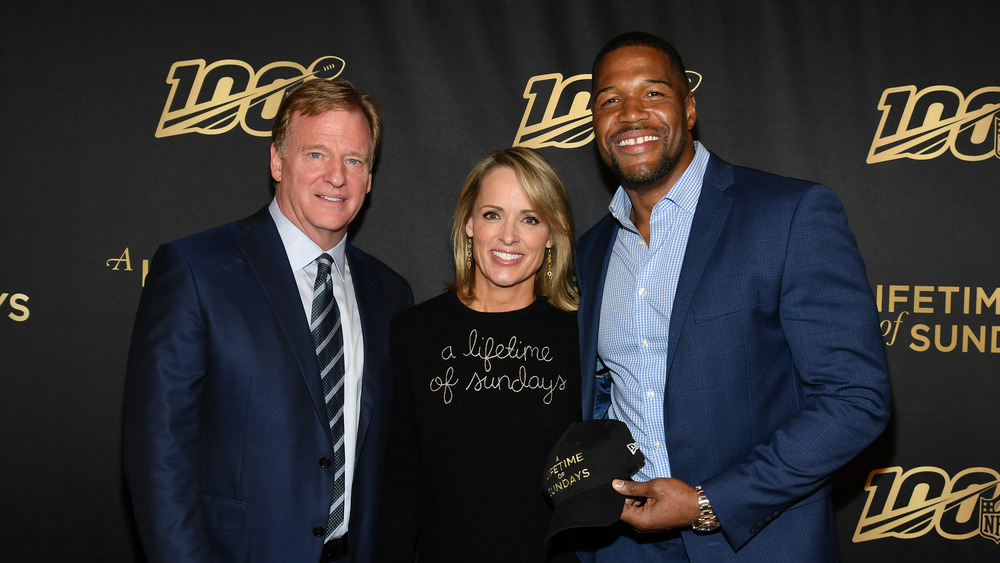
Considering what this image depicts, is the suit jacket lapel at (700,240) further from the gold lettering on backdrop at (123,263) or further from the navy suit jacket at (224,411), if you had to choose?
the gold lettering on backdrop at (123,263)

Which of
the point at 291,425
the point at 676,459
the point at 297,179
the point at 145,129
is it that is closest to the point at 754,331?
the point at 676,459

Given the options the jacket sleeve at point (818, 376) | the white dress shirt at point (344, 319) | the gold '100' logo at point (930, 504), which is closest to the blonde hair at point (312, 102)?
the white dress shirt at point (344, 319)

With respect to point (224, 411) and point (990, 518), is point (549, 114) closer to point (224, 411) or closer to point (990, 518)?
point (224, 411)

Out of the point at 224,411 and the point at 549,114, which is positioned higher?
the point at 549,114

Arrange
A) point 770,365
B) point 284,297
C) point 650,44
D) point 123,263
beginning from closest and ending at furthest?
point 770,365, point 284,297, point 650,44, point 123,263

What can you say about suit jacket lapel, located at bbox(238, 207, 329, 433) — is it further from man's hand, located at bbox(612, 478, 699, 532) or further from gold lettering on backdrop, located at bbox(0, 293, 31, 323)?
gold lettering on backdrop, located at bbox(0, 293, 31, 323)

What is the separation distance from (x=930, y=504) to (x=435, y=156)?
2542 millimetres

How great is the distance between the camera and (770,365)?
160cm

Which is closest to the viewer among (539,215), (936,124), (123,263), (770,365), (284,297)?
(770,365)

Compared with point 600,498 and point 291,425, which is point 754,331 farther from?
point 291,425

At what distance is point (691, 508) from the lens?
59.9 inches

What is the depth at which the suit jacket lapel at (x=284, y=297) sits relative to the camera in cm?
169

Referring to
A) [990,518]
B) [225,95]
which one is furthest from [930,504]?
[225,95]

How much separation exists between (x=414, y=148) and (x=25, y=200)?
1673 millimetres
